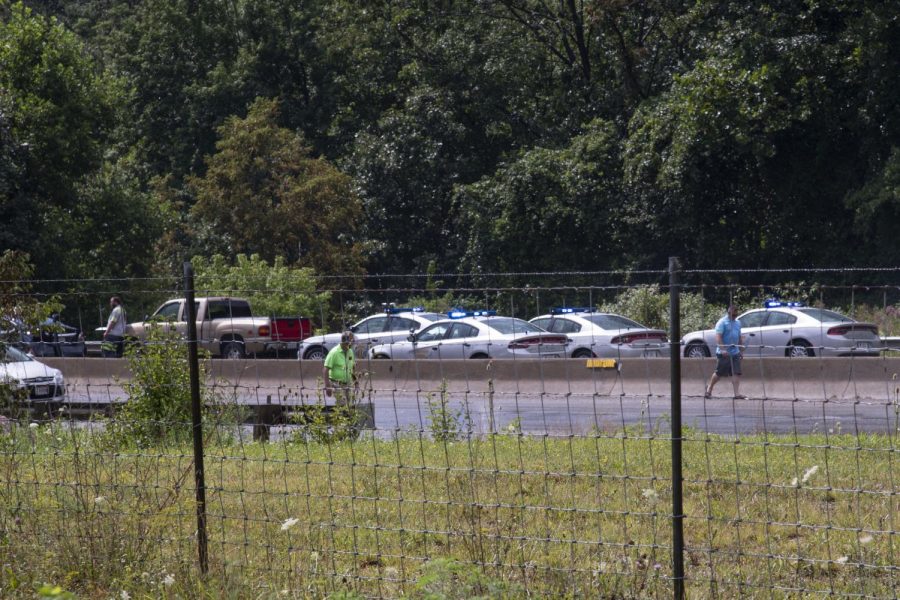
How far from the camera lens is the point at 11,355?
8273 mm

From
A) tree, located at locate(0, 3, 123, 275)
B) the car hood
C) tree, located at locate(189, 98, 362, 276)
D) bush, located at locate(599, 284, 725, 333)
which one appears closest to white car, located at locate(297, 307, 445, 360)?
the car hood

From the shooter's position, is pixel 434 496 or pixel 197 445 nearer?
pixel 197 445

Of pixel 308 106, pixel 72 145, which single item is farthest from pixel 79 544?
pixel 308 106

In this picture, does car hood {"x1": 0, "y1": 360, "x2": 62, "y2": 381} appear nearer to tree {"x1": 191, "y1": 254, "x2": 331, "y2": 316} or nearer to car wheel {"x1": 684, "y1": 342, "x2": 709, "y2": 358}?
car wheel {"x1": 684, "y1": 342, "x2": 709, "y2": 358}

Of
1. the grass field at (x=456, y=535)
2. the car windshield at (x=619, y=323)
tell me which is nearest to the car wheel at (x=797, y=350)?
the grass field at (x=456, y=535)

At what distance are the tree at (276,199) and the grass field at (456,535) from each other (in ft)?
100

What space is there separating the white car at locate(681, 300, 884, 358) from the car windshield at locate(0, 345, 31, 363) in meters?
4.55

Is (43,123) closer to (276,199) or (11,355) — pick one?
(276,199)

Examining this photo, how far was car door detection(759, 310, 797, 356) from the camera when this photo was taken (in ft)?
30.7

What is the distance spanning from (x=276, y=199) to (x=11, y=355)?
3270cm

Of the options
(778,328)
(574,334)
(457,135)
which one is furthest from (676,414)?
(457,135)

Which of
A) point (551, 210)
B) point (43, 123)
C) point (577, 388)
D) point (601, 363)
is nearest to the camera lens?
point (601, 363)

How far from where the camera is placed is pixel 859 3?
30641mm

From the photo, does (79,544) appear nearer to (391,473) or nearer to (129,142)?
(391,473)
